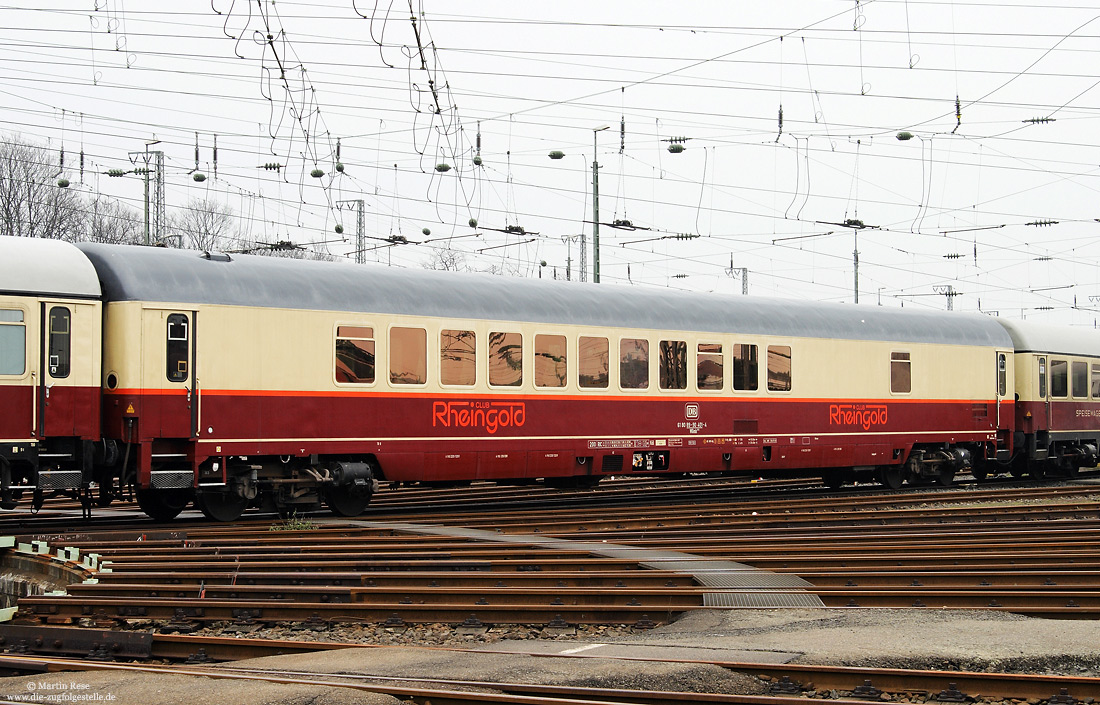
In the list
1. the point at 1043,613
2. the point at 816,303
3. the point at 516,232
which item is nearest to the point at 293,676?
the point at 1043,613

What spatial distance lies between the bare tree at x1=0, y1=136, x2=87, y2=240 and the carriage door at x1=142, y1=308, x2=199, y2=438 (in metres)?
36.3

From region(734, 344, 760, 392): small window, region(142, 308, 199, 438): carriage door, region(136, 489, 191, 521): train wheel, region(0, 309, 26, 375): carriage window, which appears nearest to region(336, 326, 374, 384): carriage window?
region(142, 308, 199, 438): carriage door

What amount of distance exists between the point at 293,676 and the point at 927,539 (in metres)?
9.45

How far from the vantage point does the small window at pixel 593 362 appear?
1880 centimetres

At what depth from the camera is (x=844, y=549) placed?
528 inches

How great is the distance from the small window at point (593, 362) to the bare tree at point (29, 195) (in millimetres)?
35833

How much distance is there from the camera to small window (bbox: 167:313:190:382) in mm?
15125

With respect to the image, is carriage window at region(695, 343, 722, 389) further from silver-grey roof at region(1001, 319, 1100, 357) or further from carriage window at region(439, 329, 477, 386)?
silver-grey roof at region(1001, 319, 1100, 357)

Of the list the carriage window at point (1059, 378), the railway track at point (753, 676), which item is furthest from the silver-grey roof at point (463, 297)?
the railway track at point (753, 676)

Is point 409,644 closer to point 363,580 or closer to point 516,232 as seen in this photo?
point 363,580

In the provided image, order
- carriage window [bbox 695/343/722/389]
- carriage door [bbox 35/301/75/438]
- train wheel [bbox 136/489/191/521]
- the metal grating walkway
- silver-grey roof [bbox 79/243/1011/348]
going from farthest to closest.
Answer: carriage window [bbox 695/343/722/389] < train wheel [bbox 136/489/191/521] < silver-grey roof [bbox 79/243/1011/348] < carriage door [bbox 35/301/75/438] < the metal grating walkway

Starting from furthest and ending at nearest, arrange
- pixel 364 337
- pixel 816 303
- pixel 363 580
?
pixel 816 303, pixel 364 337, pixel 363 580

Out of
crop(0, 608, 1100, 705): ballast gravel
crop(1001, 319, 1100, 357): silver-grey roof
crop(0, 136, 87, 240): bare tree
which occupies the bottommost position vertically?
crop(0, 608, 1100, 705): ballast gravel

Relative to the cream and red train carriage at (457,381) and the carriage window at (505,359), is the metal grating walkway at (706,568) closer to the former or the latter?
the cream and red train carriage at (457,381)
